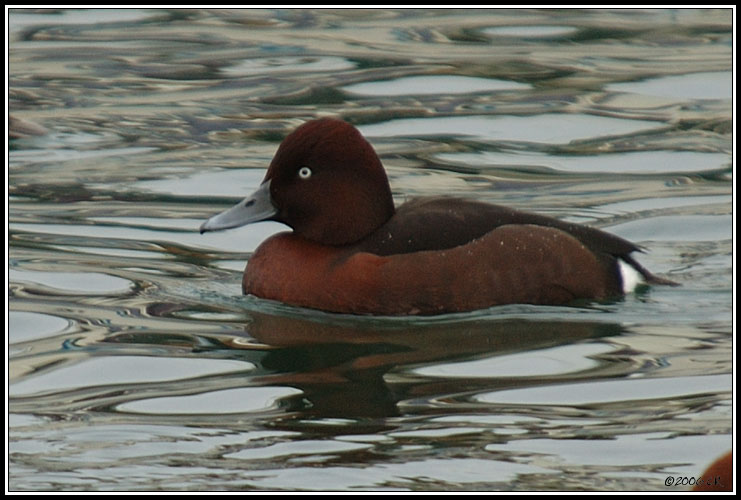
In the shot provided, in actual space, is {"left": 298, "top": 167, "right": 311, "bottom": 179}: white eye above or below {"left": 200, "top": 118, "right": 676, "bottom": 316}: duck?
above

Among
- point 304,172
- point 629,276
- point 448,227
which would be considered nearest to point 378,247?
point 448,227

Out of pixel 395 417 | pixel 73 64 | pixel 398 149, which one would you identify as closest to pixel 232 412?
pixel 395 417

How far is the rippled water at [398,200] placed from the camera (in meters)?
5.53

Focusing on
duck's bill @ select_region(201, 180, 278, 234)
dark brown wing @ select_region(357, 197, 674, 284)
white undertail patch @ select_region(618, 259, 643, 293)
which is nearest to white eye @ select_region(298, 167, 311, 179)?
Result: duck's bill @ select_region(201, 180, 278, 234)

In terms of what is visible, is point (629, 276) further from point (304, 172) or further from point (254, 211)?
point (254, 211)

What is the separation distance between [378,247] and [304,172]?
0.53m

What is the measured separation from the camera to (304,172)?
7574 millimetres

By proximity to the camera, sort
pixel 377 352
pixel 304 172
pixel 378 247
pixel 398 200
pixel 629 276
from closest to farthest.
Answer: pixel 377 352
pixel 378 247
pixel 304 172
pixel 629 276
pixel 398 200

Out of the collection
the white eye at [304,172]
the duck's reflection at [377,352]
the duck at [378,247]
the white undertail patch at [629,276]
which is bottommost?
the duck's reflection at [377,352]

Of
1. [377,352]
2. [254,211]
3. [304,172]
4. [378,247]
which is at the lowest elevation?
[377,352]

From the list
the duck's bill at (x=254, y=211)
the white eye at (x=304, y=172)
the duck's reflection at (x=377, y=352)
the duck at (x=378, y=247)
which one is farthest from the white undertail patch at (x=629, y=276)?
the duck's bill at (x=254, y=211)

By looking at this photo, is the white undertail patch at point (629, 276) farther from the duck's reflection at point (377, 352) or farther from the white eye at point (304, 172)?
the white eye at point (304, 172)

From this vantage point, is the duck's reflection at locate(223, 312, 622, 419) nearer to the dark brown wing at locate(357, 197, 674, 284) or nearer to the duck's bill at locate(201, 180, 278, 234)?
the dark brown wing at locate(357, 197, 674, 284)

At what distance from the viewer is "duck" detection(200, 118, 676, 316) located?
7.33m
